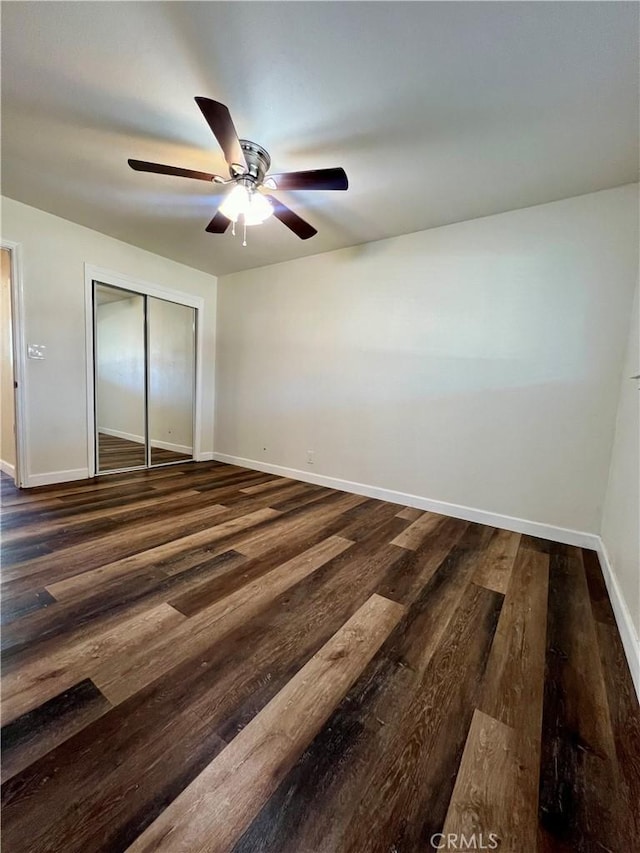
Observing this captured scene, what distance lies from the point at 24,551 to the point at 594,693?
9.61 ft

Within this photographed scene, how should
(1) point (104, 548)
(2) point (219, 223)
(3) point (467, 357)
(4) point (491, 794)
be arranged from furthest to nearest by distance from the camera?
1. (3) point (467, 357)
2. (2) point (219, 223)
3. (1) point (104, 548)
4. (4) point (491, 794)

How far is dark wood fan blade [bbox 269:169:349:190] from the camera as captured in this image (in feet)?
5.66

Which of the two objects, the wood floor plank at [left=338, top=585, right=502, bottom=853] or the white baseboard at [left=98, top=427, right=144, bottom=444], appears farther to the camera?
the white baseboard at [left=98, top=427, right=144, bottom=444]

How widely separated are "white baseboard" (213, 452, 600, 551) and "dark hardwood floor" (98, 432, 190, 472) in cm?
141

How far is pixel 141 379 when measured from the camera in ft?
13.6

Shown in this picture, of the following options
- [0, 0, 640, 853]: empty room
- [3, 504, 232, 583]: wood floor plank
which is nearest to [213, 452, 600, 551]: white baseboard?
[0, 0, 640, 853]: empty room

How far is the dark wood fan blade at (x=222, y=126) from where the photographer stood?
134 cm

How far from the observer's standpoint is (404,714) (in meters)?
1.11

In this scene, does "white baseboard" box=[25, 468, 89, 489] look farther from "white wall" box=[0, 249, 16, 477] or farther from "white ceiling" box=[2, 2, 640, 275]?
"white ceiling" box=[2, 2, 640, 275]

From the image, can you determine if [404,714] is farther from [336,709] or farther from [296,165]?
[296,165]

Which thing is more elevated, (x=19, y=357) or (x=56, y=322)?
(x=56, y=322)

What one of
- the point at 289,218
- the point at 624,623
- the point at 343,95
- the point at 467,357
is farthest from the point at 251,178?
the point at 624,623

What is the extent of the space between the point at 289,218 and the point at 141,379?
2.94 meters

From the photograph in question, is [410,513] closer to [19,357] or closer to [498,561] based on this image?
[498,561]
